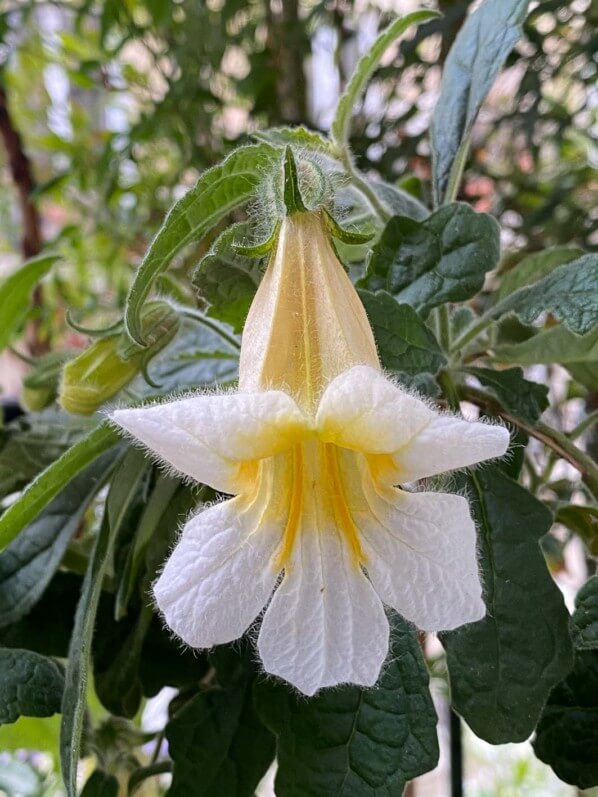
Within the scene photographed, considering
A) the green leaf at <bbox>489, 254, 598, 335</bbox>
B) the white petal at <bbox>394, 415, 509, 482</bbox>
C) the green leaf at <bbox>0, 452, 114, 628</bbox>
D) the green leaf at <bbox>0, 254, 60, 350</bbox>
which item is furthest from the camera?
the green leaf at <bbox>0, 254, 60, 350</bbox>

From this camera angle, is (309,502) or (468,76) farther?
(468,76)

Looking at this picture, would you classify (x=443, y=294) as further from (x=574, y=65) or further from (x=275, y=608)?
(x=574, y=65)

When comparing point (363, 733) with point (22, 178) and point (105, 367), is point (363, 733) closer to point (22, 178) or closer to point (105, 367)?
point (105, 367)

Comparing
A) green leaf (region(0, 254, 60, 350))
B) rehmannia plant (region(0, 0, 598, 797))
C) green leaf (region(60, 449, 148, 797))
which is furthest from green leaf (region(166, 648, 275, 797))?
green leaf (region(0, 254, 60, 350))

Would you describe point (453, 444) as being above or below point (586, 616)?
above

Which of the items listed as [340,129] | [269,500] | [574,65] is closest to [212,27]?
[574,65]

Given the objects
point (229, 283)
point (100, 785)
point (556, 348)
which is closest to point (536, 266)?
point (556, 348)

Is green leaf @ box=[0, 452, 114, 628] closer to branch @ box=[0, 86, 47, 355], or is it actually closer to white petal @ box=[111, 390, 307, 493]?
white petal @ box=[111, 390, 307, 493]
